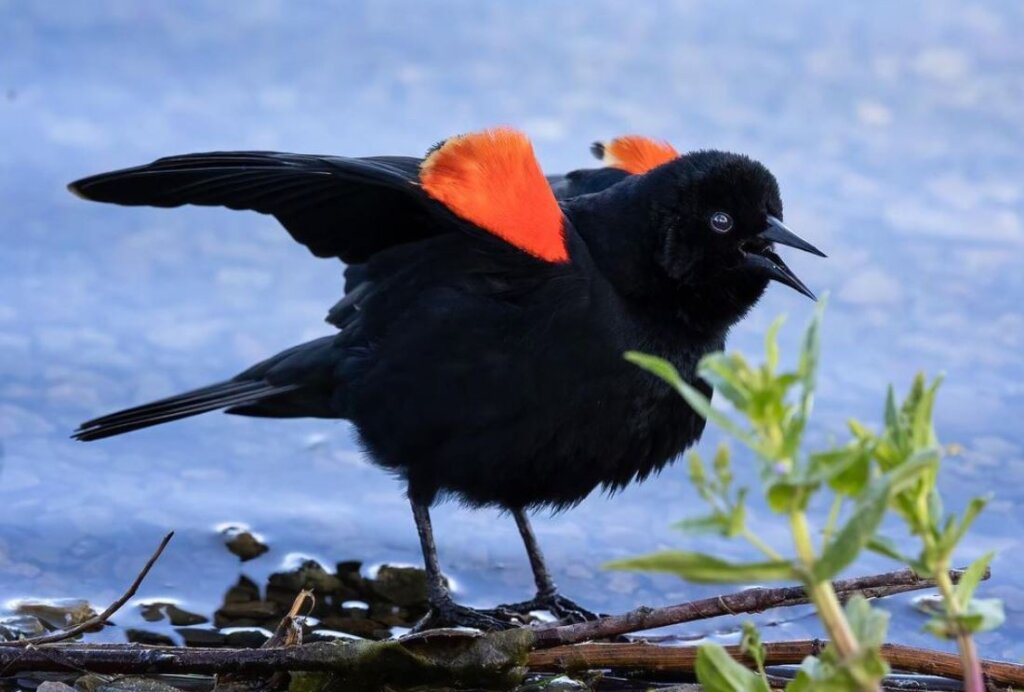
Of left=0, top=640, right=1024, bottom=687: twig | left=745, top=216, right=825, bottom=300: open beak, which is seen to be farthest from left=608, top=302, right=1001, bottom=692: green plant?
left=745, top=216, right=825, bottom=300: open beak

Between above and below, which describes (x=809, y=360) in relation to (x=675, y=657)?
below

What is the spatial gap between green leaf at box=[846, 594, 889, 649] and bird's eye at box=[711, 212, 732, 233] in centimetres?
209

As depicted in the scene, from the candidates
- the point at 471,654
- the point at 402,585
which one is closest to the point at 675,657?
the point at 471,654

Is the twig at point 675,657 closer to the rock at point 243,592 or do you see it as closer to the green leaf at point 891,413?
the rock at point 243,592

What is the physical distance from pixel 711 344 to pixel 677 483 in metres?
1.10

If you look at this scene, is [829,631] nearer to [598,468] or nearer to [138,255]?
[598,468]

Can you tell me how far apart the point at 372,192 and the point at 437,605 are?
102 centimetres

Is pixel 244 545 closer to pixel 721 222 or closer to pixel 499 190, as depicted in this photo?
pixel 499 190

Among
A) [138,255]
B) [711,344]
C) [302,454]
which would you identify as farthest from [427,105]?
[711,344]

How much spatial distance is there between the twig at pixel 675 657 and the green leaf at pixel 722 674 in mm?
1167

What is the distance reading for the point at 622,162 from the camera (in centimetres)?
440

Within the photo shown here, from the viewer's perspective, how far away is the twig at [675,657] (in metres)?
2.92

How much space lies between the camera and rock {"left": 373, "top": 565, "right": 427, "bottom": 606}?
13.6ft

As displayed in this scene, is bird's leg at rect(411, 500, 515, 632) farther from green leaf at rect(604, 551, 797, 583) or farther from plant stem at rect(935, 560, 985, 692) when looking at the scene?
green leaf at rect(604, 551, 797, 583)
